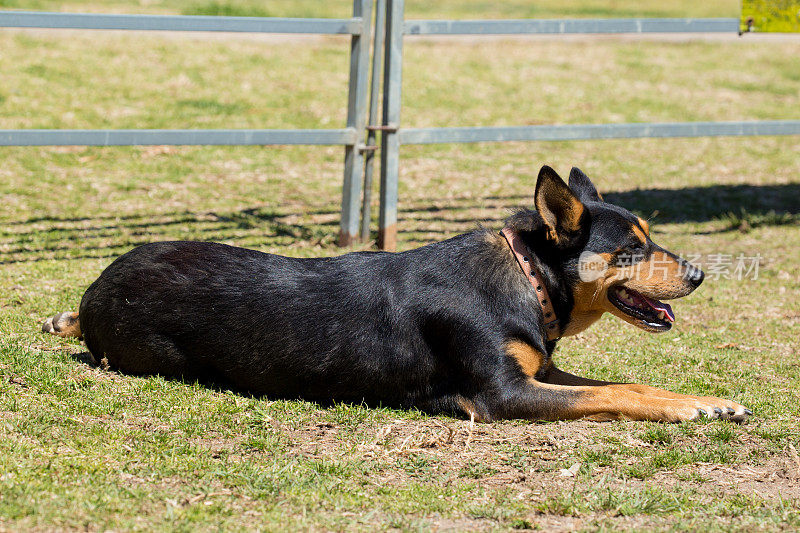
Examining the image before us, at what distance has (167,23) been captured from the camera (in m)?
6.71

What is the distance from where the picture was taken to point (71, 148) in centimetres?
979

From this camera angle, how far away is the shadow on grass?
24.4ft

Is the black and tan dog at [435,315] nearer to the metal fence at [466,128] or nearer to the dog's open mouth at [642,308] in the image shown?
the dog's open mouth at [642,308]

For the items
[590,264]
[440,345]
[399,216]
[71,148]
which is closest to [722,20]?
[399,216]

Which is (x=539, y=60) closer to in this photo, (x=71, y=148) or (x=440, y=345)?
(x=71, y=148)

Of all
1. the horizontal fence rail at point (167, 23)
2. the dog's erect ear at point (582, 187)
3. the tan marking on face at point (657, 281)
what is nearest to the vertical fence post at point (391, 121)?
the horizontal fence rail at point (167, 23)

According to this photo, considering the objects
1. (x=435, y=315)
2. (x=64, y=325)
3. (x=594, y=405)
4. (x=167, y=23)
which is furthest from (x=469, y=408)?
(x=167, y=23)

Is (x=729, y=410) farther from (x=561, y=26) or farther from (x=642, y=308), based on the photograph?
(x=561, y=26)

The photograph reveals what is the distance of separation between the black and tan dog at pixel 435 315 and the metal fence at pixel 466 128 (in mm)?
2692

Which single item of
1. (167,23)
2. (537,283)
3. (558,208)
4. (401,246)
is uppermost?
(167,23)

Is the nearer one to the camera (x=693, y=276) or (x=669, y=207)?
(x=693, y=276)

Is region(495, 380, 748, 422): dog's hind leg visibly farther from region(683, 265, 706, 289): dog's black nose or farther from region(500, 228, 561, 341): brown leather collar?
region(683, 265, 706, 289): dog's black nose

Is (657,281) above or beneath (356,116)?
beneath

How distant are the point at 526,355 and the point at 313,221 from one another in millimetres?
4217
